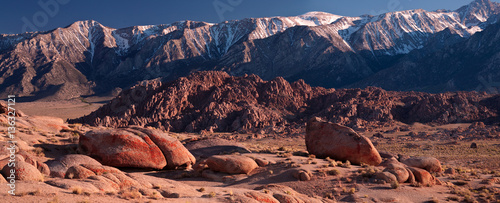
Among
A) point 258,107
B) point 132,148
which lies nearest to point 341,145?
point 132,148

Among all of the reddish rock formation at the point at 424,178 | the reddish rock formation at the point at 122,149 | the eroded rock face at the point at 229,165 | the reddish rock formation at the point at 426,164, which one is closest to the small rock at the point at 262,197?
the eroded rock face at the point at 229,165

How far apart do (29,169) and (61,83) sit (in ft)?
673

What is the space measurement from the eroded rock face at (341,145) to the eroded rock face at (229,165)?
7.39m

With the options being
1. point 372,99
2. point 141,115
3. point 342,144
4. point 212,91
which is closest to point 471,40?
point 372,99

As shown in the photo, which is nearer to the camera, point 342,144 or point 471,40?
point 342,144

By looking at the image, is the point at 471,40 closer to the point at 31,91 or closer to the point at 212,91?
the point at 212,91

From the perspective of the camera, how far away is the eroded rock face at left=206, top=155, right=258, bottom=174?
21562mm

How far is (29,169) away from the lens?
1204 centimetres

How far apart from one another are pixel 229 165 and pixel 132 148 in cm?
575

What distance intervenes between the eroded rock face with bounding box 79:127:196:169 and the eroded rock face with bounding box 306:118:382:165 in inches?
420

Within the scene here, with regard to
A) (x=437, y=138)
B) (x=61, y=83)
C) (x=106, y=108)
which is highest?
(x=61, y=83)

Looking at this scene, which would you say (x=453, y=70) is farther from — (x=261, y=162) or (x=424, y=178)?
(x=261, y=162)

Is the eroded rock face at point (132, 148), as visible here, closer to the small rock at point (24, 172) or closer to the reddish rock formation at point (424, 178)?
the small rock at point (24, 172)

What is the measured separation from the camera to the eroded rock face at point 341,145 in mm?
25547
